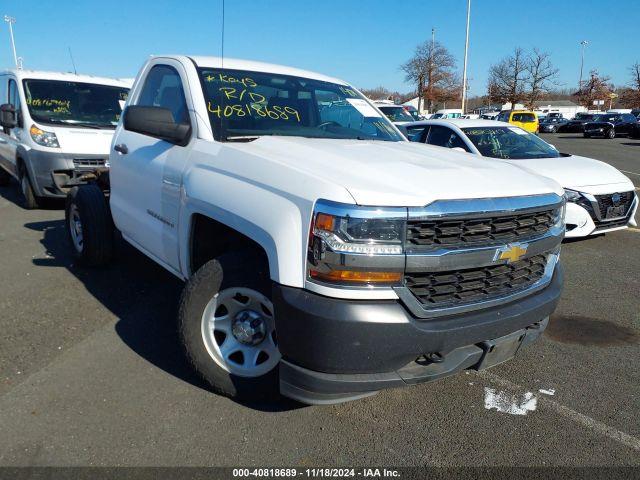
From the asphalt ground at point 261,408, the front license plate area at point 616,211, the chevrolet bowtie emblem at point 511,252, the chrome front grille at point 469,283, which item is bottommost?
the asphalt ground at point 261,408

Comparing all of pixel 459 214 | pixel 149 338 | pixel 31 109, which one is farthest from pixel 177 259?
pixel 31 109

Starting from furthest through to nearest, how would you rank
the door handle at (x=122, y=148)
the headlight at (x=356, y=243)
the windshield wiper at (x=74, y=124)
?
the windshield wiper at (x=74, y=124) < the door handle at (x=122, y=148) < the headlight at (x=356, y=243)

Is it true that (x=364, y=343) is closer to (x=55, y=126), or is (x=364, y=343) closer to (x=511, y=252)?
(x=511, y=252)

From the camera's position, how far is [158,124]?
10.4ft

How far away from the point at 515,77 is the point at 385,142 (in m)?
59.3

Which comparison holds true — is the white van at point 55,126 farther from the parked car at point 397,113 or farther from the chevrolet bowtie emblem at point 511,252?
the parked car at point 397,113

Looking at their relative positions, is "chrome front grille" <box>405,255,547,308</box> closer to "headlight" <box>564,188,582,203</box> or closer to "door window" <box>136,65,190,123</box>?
"door window" <box>136,65,190,123</box>

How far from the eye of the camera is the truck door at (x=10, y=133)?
7926 mm

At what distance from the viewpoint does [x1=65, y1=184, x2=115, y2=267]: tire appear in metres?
4.79

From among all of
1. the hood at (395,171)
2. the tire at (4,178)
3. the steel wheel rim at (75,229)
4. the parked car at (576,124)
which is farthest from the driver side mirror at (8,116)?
the parked car at (576,124)

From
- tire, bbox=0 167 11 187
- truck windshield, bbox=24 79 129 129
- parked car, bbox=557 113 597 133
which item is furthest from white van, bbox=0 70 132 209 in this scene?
parked car, bbox=557 113 597 133

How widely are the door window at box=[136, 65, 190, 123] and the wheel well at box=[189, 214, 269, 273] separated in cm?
74

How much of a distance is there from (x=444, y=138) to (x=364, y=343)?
6578 millimetres

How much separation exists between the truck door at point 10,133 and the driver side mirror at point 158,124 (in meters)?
5.77
